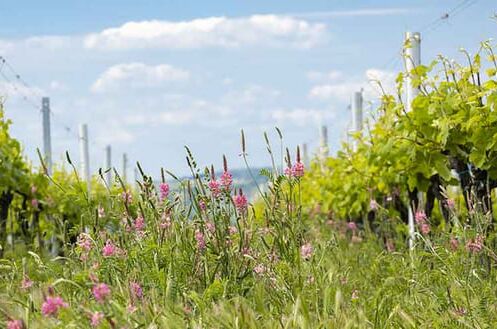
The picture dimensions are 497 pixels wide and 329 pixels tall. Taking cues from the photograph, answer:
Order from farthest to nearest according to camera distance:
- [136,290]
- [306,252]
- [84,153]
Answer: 1. [84,153]
2. [306,252]
3. [136,290]

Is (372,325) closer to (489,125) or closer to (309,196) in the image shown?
(489,125)

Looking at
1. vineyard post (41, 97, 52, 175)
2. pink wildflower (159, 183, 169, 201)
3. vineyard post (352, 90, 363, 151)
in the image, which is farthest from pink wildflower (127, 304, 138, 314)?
vineyard post (41, 97, 52, 175)

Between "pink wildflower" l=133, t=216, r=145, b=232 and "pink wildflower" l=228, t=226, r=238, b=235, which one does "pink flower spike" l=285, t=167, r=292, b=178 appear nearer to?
"pink wildflower" l=228, t=226, r=238, b=235

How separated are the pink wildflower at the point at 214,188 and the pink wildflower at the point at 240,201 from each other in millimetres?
87

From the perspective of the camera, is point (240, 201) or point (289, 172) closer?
point (289, 172)

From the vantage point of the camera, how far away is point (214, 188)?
416 centimetres

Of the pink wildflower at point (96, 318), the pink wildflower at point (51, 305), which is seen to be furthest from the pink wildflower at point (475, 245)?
the pink wildflower at point (51, 305)

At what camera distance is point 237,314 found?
118 inches

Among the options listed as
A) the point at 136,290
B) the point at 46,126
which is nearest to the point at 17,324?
the point at 136,290

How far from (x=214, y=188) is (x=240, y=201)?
0.13m

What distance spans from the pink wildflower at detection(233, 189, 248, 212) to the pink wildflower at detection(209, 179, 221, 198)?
0.09m

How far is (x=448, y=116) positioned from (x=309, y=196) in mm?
6777

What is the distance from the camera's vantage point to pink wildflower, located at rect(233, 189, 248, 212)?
418cm

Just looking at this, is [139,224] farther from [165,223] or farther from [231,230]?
[231,230]
